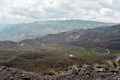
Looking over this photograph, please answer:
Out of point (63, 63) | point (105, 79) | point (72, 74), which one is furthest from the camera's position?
point (63, 63)

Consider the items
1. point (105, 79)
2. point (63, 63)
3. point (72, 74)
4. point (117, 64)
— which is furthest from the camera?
point (63, 63)

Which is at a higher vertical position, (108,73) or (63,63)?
(108,73)

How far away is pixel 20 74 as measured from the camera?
29172 millimetres

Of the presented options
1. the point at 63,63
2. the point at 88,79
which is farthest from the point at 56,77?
the point at 63,63

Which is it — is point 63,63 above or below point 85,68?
below

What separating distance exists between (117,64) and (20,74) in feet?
40.0

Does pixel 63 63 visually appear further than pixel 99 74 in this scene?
Yes

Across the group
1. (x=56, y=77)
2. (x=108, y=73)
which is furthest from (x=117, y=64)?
(x=56, y=77)

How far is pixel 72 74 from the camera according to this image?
28156mm

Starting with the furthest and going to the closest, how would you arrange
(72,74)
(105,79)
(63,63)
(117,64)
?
(63,63)
(117,64)
(72,74)
(105,79)

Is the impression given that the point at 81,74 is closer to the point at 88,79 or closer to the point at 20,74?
the point at 88,79

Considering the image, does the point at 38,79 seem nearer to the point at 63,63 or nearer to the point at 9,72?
the point at 9,72

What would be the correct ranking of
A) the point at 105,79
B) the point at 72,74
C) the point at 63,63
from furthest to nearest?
the point at 63,63
the point at 72,74
the point at 105,79

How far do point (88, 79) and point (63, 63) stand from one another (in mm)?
154531
